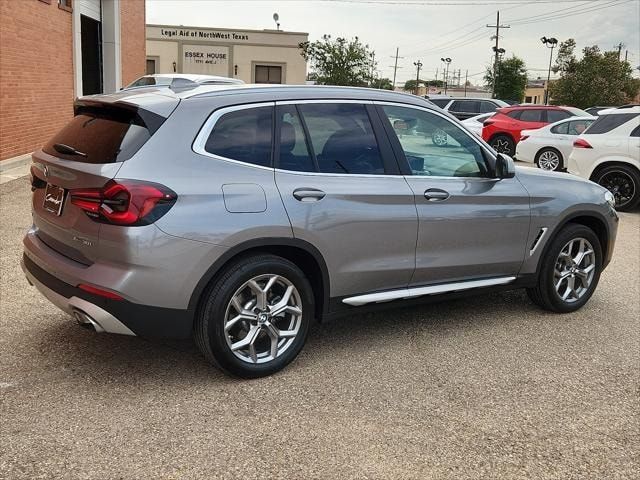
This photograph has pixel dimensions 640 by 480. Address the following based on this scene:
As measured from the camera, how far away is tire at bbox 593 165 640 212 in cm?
1044

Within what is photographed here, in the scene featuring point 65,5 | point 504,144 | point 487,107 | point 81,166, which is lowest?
point 504,144

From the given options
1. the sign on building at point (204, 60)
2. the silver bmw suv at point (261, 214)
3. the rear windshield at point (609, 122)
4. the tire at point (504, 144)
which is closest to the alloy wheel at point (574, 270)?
the silver bmw suv at point (261, 214)

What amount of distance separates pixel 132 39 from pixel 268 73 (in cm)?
3188

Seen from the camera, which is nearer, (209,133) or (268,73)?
(209,133)

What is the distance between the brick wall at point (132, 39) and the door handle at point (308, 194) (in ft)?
62.2

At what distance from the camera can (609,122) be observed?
1091 centimetres

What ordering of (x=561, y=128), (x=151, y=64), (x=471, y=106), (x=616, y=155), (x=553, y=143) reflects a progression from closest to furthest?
(x=616, y=155) < (x=553, y=143) < (x=561, y=128) < (x=471, y=106) < (x=151, y=64)

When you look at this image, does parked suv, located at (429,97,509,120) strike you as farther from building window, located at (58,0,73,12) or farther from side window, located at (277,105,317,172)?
side window, located at (277,105,317,172)

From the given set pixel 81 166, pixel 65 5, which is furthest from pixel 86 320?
pixel 65 5

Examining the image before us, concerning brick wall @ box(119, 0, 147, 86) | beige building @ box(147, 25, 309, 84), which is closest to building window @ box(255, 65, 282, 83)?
beige building @ box(147, 25, 309, 84)

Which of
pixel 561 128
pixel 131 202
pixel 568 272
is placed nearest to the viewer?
pixel 131 202

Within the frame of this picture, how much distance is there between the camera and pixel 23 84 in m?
12.3

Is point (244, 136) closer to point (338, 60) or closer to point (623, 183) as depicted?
point (623, 183)

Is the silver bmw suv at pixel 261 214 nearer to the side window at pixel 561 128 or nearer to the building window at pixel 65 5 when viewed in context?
the side window at pixel 561 128
